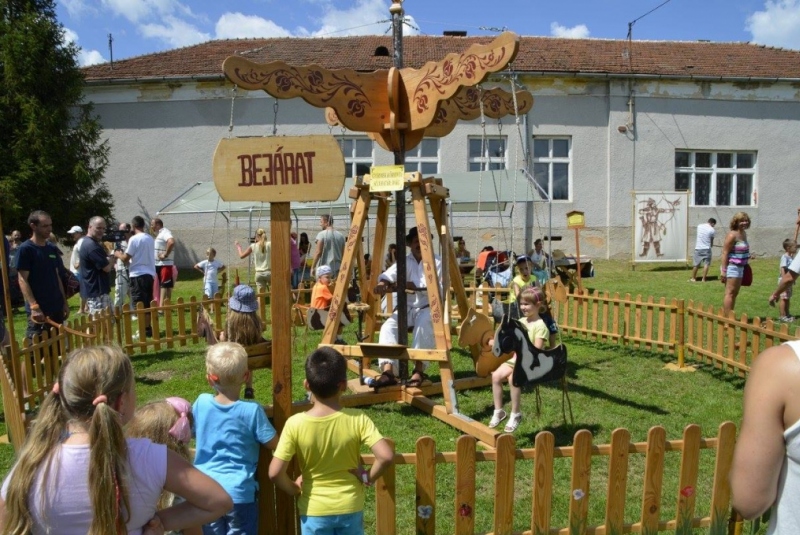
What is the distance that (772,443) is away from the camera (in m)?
1.69

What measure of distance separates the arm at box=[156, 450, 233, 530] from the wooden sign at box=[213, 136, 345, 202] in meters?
1.47

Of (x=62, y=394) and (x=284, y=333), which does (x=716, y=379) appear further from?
(x=62, y=394)

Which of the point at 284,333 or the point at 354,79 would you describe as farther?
the point at 354,79

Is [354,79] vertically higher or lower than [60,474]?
higher

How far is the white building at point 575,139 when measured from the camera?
1989 centimetres

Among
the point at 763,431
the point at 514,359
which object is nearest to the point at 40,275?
the point at 514,359

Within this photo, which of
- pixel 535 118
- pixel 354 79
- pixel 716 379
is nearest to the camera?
pixel 354 79

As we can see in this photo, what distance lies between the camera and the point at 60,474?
1.86m

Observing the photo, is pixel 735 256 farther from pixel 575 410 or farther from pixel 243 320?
pixel 243 320

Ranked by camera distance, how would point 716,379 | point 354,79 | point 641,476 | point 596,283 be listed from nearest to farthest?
1. point 641,476
2. point 354,79
3. point 716,379
4. point 596,283

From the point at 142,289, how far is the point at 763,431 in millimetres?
9216

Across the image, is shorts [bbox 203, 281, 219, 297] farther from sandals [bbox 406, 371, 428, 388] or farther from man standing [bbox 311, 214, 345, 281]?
sandals [bbox 406, 371, 428, 388]

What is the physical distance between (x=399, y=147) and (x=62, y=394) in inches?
166


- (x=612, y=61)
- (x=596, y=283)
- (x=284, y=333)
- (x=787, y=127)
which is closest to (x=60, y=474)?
(x=284, y=333)
